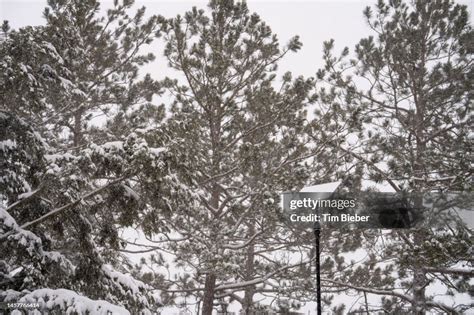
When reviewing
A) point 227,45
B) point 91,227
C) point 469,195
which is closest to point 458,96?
point 469,195

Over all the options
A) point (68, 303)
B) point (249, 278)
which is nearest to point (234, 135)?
point (249, 278)

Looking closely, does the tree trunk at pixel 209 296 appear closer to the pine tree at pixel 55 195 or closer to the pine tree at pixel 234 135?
the pine tree at pixel 234 135

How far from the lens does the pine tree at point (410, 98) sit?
7121 mm

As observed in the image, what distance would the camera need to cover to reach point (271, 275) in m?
7.43

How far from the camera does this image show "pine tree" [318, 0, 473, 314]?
712 centimetres

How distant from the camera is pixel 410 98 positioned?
8.42 meters

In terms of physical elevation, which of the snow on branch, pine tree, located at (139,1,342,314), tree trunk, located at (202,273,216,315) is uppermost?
pine tree, located at (139,1,342,314)

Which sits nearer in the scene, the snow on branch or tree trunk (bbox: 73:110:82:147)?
the snow on branch

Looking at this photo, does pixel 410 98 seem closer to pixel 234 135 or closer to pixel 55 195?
pixel 234 135

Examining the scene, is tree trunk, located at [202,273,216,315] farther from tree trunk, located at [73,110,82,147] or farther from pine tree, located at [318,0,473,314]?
tree trunk, located at [73,110,82,147]

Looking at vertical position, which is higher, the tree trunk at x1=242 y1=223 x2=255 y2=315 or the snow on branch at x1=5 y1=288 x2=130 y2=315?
the tree trunk at x1=242 y1=223 x2=255 y2=315

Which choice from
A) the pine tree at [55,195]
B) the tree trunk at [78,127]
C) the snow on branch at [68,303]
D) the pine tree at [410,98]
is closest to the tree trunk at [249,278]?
the pine tree at [410,98]

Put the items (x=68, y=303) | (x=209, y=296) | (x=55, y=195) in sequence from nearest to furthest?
(x=68, y=303) → (x=55, y=195) → (x=209, y=296)

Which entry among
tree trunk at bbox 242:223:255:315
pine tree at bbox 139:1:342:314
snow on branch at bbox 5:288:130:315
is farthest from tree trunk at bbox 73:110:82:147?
snow on branch at bbox 5:288:130:315
